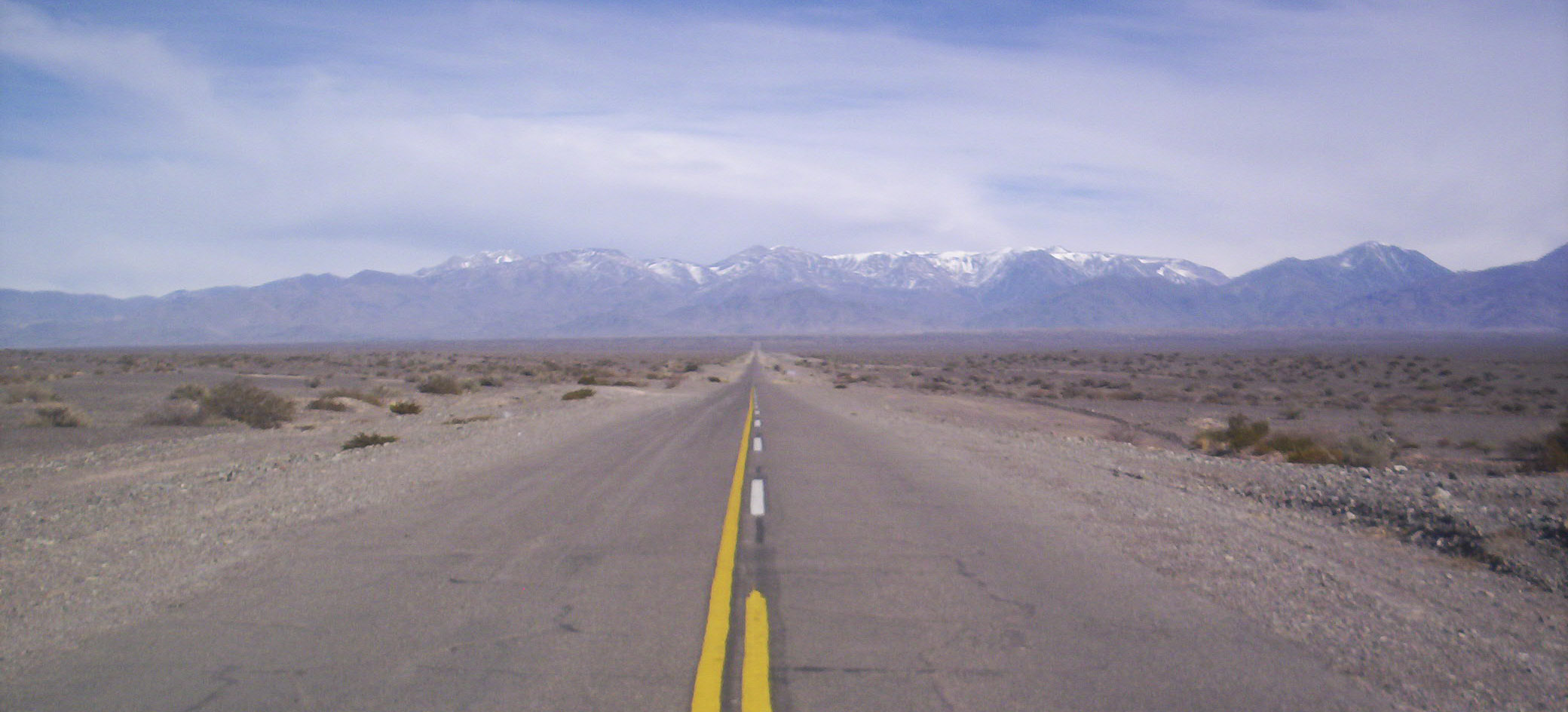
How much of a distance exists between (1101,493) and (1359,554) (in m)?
3.16

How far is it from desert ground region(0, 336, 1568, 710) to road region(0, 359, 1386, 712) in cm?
59

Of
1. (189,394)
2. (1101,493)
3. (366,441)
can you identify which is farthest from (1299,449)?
(189,394)

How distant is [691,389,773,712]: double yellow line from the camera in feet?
14.8

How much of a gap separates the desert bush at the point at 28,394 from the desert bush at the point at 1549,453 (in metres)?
33.3

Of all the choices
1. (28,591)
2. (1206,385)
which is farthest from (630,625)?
(1206,385)

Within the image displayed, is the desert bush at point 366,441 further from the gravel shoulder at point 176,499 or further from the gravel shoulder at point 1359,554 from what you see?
the gravel shoulder at point 1359,554

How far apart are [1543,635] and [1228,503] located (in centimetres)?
501

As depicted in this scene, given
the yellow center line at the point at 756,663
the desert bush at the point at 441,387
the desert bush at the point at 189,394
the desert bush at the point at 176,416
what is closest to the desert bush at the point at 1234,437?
the yellow center line at the point at 756,663

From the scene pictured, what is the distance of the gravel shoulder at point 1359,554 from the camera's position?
5156mm

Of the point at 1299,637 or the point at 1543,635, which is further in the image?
the point at 1543,635

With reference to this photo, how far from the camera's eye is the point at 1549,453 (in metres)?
15.4

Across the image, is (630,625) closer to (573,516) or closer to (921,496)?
(573,516)

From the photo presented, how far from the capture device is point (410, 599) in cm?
626

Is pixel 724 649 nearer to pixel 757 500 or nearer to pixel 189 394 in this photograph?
pixel 757 500
